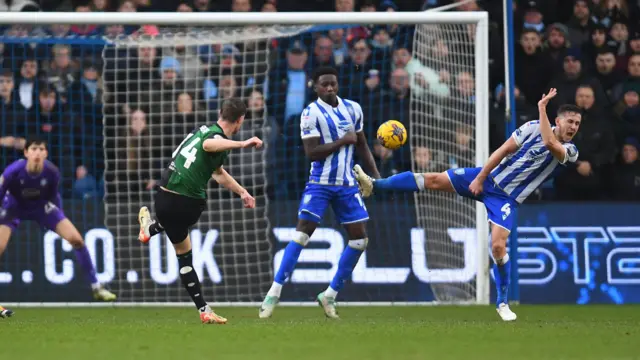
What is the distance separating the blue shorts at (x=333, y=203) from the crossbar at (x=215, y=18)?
99.5 inches

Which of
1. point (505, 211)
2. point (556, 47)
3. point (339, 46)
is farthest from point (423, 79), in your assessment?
point (505, 211)

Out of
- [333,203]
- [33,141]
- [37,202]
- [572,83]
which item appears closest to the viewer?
[333,203]

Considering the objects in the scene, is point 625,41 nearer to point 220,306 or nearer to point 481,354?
point 220,306

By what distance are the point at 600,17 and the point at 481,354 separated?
9.57m

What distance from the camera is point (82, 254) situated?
12914mm

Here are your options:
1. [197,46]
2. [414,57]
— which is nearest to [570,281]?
[414,57]

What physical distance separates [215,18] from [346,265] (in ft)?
11.0

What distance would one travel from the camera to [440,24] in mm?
13375

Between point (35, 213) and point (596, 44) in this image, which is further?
point (596, 44)

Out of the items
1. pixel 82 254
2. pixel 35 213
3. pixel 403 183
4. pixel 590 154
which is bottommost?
pixel 82 254

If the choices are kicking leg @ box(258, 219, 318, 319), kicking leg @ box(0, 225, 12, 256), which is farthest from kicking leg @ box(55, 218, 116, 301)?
kicking leg @ box(258, 219, 318, 319)

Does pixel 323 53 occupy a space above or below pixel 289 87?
above

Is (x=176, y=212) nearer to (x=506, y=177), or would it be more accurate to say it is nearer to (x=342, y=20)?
Result: (x=506, y=177)

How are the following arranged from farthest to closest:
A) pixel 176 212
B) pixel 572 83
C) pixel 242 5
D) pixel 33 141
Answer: pixel 242 5 < pixel 572 83 < pixel 33 141 < pixel 176 212
